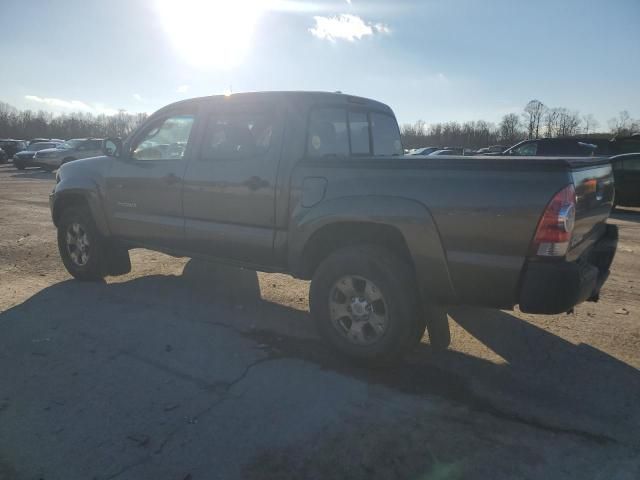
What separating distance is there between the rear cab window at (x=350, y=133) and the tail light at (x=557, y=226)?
6.09ft

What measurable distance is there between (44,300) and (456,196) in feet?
14.3

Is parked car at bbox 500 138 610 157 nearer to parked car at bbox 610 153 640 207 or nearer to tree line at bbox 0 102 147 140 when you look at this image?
parked car at bbox 610 153 640 207

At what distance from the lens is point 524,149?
17.5 m

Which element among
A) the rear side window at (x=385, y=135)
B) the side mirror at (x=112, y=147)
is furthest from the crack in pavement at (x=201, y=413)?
the side mirror at (x=112, y=147)

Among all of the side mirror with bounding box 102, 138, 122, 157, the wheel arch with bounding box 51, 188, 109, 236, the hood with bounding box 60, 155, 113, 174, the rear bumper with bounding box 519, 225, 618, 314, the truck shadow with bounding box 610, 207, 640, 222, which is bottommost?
the truck shadow with bounding box 610, 207, 640, 222

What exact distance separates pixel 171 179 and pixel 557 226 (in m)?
3.47

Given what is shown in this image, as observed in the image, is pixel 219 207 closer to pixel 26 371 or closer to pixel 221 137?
pixel 221 137

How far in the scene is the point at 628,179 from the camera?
43.9ft

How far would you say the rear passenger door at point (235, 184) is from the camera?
4184 mm

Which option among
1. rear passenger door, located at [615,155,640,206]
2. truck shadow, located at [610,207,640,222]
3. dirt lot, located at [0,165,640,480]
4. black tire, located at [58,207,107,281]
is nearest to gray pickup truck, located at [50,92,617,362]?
black tire, located at [58,207,107,281]

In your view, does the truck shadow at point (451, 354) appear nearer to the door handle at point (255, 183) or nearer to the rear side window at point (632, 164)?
the door handle at point (255, 183)

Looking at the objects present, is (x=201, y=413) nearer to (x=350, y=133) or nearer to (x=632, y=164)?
(x=350, y=133)

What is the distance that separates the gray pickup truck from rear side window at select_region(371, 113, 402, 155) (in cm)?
2

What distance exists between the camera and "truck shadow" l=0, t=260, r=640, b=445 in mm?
3123
